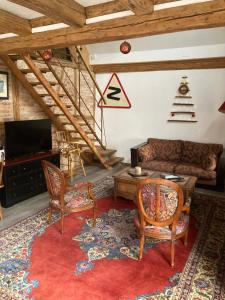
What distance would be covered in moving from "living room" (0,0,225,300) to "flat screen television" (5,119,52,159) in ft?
1.31

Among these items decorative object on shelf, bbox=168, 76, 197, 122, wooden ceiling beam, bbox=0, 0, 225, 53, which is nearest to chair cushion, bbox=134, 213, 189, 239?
wooden ceiling beam, bbox=0, 0, 225, 53

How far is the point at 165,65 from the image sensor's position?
20.6 ft

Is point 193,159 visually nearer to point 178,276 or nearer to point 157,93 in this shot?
point 157,93

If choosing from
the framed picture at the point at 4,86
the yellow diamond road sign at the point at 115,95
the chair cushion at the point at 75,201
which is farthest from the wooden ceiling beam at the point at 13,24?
the yellow diamond road sign at the point at 115,95

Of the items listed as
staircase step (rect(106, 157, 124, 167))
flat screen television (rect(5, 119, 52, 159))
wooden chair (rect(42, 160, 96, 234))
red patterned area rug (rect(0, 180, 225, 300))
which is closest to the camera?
red patterned area rug (rect(0, 180, 225, 300))

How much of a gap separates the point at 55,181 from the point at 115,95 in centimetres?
415

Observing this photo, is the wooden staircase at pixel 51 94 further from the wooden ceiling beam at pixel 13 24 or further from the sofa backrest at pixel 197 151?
the sofa backrest at pixel 197 151

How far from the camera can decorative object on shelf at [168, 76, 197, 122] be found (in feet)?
20.3

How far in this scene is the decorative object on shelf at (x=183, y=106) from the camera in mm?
Result: 6188

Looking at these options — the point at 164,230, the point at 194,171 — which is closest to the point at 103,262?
the point at 164,230

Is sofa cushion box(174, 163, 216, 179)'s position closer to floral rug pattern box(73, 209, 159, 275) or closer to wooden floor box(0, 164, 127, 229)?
floral rug pattern box(73, 209, 159, 275)

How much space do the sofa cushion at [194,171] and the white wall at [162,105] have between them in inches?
40.2

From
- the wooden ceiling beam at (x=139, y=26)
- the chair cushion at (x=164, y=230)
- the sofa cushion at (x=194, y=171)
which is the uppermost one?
the wooden ceiling beam at (x=139, y=26)

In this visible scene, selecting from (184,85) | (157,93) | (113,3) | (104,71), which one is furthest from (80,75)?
(113,3)
